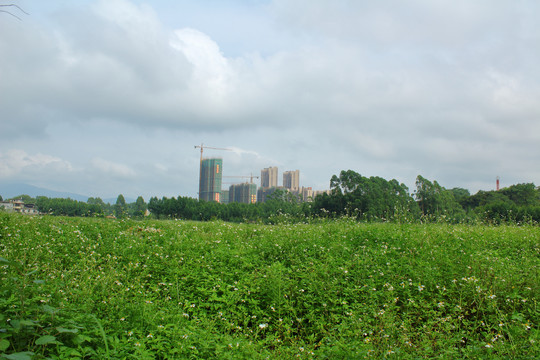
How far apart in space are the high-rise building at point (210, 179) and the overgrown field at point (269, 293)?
12413cm

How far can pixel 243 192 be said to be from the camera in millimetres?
128500

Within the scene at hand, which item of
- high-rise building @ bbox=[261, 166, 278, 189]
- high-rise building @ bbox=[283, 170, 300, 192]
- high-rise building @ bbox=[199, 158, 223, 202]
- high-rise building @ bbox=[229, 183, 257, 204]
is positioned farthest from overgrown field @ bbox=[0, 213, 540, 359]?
high-rise building @ bbox=[261, 166, 278, 189]

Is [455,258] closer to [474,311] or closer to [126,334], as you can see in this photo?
[474,311]

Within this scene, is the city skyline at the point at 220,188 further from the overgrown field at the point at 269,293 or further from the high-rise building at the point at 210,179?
the overgrown field at the point at 269,293

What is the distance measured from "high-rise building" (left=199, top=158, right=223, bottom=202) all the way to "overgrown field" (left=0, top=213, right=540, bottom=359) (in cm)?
12413

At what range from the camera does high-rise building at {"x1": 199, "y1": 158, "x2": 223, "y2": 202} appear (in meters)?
132

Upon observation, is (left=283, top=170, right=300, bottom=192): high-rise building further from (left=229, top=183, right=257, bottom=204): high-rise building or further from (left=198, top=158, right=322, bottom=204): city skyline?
(left=229, top=183, right=257, bottom=204): high-rise building

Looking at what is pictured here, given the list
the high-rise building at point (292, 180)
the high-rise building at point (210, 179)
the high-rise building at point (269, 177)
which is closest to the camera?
the high-rise building at point (210, 179)

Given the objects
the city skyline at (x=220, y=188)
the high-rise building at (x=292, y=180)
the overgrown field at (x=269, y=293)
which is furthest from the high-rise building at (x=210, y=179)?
the overgrown field at (x=269, y=293)

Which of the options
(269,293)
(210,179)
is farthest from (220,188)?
(269,293)

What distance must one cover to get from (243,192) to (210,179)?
51.4ft

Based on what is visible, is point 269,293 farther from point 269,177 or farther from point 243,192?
point 269,177

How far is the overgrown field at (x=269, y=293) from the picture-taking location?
137 inches

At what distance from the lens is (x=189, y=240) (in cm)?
797
